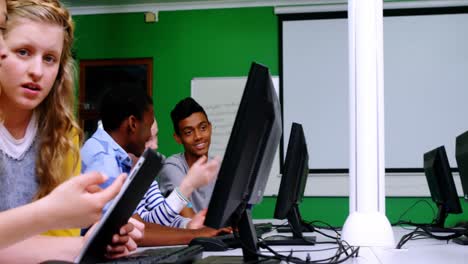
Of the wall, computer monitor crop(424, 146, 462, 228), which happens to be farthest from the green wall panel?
computer monitor crop(424, 146, 462, 228)

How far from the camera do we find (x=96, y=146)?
2.02 metres

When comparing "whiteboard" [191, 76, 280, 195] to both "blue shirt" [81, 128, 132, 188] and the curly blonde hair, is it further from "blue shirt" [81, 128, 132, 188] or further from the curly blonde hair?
the curly blonde hair

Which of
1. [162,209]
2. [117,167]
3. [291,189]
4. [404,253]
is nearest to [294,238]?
[291,189]

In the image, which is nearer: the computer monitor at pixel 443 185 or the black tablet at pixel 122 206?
the black tablet at pixel 122 206

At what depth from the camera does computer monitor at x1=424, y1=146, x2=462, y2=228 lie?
261 centimetres

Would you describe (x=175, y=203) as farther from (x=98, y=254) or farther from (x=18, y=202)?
(x=98, y=254)

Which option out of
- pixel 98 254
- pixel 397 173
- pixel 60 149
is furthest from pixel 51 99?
pixel 397 173

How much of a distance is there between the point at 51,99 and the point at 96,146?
67cm

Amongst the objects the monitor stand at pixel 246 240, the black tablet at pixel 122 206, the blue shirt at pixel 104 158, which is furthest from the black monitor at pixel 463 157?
the black tablet at pixel 122 206

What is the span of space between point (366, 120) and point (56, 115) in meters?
1.16

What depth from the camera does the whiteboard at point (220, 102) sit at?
5.11 m

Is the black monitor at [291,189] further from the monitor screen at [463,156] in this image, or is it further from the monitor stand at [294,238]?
the monitor screen at [463,156]

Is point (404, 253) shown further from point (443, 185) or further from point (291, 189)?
point (443, 185)

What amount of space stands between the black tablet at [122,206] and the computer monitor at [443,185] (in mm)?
1883
